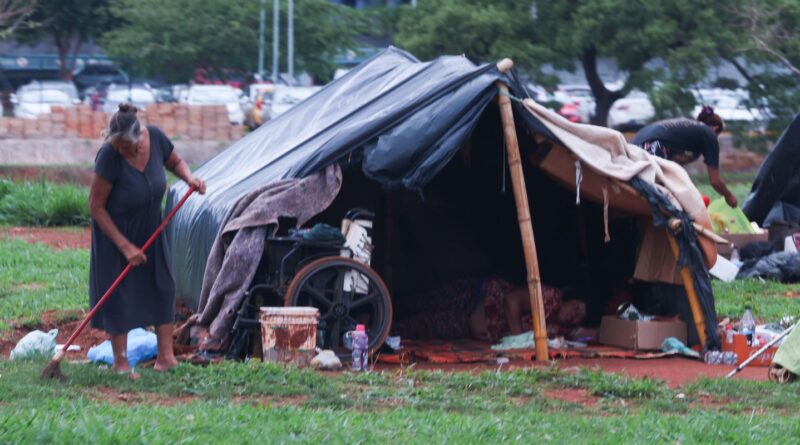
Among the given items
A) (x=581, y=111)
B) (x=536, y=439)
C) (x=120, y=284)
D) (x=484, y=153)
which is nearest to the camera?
(x=536, y=439)

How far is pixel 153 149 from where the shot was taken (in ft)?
25.9

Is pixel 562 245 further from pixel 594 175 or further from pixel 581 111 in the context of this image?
pixel 581 111

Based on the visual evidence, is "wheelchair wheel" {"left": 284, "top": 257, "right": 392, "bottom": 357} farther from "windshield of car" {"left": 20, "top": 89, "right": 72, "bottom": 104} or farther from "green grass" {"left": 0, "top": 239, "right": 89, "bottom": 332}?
"windshield of car" {"left": 20, "top": 89, "right": 72, "bottom": 104}

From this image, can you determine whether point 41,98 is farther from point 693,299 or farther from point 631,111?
point 693,299

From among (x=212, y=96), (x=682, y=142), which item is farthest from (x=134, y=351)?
(x=212, y=96)

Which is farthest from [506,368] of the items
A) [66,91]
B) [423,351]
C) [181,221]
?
[66,91]

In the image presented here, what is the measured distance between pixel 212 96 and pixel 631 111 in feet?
39.3

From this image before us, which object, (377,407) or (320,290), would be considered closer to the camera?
(377,407)

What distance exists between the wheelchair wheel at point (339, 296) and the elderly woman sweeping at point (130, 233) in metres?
1.05

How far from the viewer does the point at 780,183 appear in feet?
48.1

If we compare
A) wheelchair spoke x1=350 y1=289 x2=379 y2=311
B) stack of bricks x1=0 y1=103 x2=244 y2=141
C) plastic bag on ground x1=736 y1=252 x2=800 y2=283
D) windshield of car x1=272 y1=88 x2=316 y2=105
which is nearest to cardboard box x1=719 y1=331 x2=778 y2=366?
wheelchair spoke x1=350 y1=289 x2=379 y2=311

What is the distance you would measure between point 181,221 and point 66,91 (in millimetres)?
27955

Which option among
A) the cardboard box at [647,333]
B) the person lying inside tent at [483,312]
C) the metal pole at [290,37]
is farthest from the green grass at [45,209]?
the metal pole at [290,37]

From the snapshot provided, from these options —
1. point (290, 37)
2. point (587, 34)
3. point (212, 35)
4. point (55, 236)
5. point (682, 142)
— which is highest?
point (212, 35)
